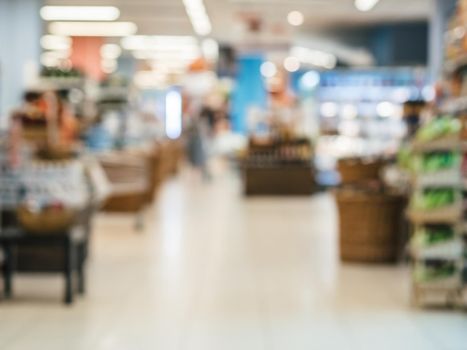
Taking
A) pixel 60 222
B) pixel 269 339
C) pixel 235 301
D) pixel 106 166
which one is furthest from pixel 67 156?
pixel 106 166

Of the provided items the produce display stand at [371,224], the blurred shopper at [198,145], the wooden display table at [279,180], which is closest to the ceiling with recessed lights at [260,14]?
the blurred shopper at [198,145]

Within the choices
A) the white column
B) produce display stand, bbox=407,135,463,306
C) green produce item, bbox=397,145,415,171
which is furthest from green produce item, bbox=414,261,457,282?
the white column

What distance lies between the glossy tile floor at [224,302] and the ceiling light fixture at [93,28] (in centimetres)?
997

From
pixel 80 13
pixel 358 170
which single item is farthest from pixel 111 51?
pixel 358 170

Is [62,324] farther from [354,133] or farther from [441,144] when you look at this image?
[354,133]

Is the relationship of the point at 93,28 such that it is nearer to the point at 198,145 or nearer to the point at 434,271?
the point at 198,145

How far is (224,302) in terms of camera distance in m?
6.54

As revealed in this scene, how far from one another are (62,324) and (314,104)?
592 inches

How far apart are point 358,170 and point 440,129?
2796 millimetres

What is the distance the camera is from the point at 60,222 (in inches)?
252

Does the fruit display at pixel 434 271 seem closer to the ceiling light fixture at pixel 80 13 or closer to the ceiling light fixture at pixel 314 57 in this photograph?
the ceiling light fixture at pixel 80 13

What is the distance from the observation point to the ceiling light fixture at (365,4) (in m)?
17.2

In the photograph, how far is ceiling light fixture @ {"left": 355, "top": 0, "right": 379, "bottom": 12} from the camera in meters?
17.2

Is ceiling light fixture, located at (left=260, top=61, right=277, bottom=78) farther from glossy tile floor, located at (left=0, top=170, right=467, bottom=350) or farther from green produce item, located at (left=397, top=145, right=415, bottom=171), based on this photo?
green produce item, located at (left=397, top=145, right=415, bottom=171)
